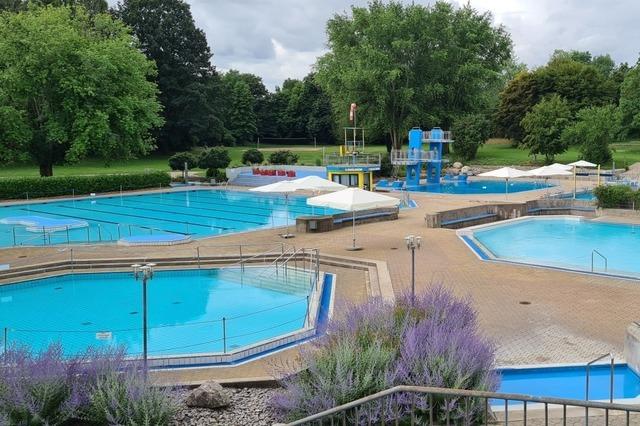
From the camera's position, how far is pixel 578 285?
1482 cm

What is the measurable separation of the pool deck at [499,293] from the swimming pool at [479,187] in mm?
19599

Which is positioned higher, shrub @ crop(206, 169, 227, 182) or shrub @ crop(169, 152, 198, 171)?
shrub @ crop(169, 152, 198, 171)

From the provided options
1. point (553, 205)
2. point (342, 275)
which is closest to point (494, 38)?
point (553, 205)


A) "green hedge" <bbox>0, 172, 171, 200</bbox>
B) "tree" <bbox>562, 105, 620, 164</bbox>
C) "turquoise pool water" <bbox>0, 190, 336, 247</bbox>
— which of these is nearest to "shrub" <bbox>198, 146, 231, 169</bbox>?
"green hedge" <bbox>0, 172, 171, 200</bbox>

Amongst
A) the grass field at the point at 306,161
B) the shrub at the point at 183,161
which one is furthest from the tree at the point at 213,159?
the grass field at the point at 306,161

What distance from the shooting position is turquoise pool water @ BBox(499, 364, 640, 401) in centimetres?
884

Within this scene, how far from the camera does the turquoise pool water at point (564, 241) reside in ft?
66.8

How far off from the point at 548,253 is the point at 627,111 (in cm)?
4604

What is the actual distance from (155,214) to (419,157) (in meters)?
20.4

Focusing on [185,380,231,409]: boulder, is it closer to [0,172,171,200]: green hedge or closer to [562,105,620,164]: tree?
[0,172,171,200]: green hedge

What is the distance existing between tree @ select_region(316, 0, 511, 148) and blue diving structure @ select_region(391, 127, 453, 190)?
6991mm

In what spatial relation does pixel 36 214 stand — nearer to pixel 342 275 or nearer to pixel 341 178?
pixel 341 178

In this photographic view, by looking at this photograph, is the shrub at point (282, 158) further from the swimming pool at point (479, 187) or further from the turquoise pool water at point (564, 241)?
the turquoise pool water at point (564, 241)

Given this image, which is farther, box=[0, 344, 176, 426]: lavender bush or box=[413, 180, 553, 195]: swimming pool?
box=[413, 180, 553, 195]: swimming pool
